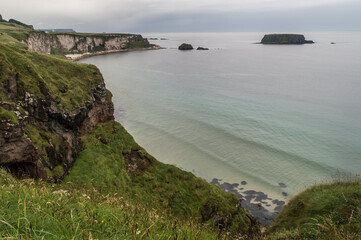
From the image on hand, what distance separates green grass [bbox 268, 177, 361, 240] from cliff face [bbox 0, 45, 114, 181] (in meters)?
15.9

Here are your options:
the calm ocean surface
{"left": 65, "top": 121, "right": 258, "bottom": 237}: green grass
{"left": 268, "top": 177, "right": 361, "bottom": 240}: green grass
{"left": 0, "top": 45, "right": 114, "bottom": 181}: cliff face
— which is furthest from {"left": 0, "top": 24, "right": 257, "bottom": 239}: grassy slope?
the calm ocean surface

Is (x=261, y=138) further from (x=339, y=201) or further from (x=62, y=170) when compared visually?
(x=62, y=170)

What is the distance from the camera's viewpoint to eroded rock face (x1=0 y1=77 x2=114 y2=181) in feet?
45.2

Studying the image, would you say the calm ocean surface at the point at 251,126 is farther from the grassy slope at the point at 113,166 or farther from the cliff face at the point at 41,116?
the cliff face at the point at 41,116

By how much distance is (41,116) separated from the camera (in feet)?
60.8

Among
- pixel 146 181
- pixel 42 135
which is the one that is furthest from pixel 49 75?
pixel 146 181

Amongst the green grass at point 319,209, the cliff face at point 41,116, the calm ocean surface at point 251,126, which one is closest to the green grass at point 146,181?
the cliff face at point 41,116

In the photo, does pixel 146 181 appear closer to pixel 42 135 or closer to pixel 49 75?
pixel 42 135

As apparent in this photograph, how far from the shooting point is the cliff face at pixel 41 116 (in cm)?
1405

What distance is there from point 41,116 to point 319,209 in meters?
21.8

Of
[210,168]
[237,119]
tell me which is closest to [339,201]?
[210,168]

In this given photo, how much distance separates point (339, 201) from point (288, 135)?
34.3m

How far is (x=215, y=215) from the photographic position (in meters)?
20.6

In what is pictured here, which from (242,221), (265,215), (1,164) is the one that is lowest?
(265,215)
